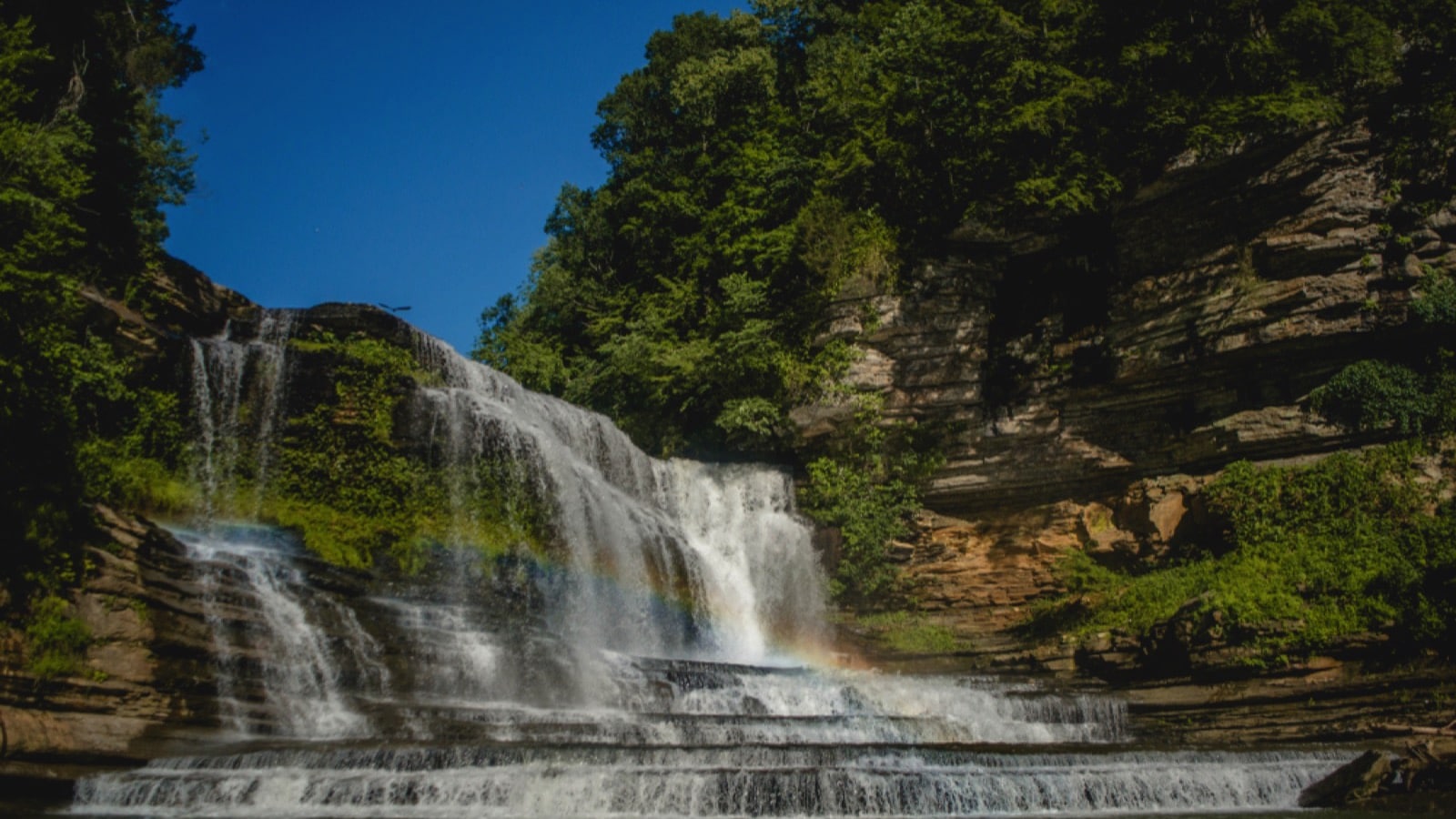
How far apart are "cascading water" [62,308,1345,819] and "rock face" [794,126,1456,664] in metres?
4.35

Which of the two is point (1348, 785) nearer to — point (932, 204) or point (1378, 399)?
point (1378, 399)

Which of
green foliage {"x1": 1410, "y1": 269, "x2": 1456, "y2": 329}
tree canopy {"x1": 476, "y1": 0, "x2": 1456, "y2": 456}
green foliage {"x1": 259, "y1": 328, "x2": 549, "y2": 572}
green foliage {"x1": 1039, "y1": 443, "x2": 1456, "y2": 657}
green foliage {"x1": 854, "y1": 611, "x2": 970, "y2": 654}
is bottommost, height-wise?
green foliage {"x1": 854, "y1": 611, "x2": 970, "y2": 654}

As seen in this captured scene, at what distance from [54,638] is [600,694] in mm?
7042

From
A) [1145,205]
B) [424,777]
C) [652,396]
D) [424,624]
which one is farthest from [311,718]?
[1145,205]

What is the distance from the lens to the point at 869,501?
23.1 m

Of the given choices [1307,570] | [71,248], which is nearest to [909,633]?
[1307,570]

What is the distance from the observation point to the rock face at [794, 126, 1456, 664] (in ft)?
63.2

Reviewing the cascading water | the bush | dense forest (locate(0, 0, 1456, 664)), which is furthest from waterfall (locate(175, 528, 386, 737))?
the bush

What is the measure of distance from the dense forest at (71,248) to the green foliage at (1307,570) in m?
17.1

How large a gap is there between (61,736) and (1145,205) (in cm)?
2204

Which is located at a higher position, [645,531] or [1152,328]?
[1152,328]

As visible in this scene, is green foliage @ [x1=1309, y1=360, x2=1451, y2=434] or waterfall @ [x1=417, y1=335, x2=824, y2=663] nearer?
green foliage @ [x1=1309, y1=360, x2=1451, y2=434]

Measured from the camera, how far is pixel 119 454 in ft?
54.3

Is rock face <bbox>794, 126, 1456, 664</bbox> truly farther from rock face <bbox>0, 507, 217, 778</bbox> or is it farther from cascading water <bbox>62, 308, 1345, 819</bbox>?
rock face <bbox>0, 507, 217, 778</bbox>
